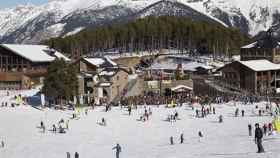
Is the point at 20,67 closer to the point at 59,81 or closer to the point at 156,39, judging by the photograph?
the point at 59,81

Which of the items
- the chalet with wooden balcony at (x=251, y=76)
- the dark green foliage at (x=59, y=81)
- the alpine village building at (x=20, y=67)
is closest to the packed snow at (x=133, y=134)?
the dark green foliage at (x=59, y=81)

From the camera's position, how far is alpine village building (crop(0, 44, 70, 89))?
76.7m

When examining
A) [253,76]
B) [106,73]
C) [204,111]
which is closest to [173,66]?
[253,76]

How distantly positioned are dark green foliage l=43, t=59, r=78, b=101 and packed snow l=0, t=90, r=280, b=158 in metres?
3.23

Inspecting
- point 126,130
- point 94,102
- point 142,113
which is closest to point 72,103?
point 94,102

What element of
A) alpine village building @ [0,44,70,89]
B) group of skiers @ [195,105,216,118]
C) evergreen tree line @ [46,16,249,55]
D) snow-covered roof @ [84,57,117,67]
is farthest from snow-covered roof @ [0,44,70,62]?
group of skiers @ [195,105,216,118]

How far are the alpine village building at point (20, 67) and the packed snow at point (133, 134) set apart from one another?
72.0ft

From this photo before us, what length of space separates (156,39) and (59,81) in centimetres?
5787

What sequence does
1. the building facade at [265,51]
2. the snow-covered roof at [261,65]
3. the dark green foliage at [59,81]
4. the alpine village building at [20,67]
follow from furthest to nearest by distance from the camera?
the building facade at [265,51] < the alpine village building at [20,67] < the snow-covered roof at [261,65] < the dark green foliage at [59,81]

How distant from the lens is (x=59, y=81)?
57.6 metres

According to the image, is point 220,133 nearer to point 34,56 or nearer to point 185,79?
point 185,79

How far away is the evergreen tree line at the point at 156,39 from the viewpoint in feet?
354

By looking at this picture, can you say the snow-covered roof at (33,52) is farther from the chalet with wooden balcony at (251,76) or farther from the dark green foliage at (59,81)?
the chalet with wooden balcony at (251,76)

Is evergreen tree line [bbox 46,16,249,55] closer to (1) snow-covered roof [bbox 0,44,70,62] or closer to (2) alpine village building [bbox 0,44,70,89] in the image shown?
(1) snow-covered roof [bbox 0,44,70,62]
